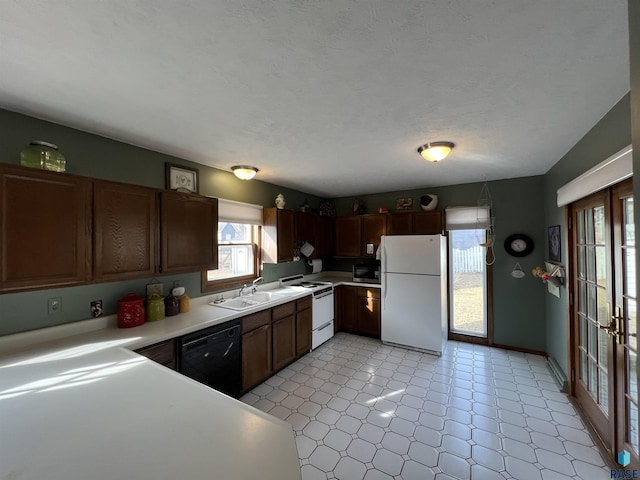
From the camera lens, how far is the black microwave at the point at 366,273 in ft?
13.9

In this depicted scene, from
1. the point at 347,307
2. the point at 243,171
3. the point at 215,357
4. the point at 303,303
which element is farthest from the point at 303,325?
the point at 243,171

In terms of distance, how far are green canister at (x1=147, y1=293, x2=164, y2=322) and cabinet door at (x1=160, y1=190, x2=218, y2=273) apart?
0.32m

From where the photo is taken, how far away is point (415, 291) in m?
3.67

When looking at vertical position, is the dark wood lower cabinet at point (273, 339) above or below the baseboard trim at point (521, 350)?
above

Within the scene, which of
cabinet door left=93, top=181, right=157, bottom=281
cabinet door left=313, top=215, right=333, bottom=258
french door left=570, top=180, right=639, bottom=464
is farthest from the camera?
cabinet door left=313, top=215, right=333, bottom=258

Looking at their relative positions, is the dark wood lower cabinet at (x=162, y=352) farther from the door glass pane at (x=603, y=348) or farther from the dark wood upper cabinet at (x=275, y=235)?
the door glass pane at (x=603, y=348)

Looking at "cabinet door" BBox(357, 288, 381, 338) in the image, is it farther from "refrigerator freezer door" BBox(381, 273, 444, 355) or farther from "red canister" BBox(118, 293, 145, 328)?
"red canister" BBox(118, 293, 145, 328)

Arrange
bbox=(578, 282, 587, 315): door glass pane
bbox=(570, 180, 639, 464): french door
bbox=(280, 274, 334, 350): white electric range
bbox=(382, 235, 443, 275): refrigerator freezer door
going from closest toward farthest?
1. bbox=(570, 180, 639, 464): french door
2. bbox=(578, 282, 587, 315): door glass pane
3. bbox=(382, 235, 443, 275): refrigerator freezer door
4. bbox=(280, 274, 334, 350): white electric range

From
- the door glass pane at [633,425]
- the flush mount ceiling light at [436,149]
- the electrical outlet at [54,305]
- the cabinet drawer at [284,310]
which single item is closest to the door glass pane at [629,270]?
the door glass pane at [633,425]

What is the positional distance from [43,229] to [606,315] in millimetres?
3840

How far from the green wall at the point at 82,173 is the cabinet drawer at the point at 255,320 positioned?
647mm

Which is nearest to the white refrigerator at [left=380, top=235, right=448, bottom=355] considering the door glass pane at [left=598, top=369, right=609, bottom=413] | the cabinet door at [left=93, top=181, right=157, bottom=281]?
the door glass pane at [left=598, top=369, right=609, bottom=413]

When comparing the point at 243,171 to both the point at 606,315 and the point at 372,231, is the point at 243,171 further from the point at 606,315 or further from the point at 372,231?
the point at 606,315

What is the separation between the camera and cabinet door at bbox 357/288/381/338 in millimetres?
4074
